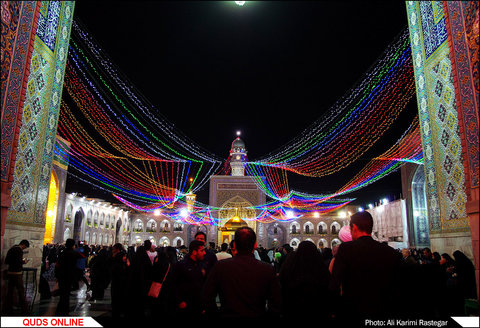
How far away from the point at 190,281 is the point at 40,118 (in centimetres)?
482

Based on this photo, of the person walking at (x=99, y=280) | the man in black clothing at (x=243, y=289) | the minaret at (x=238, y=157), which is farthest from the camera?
the minaret at (x=238, y=157)

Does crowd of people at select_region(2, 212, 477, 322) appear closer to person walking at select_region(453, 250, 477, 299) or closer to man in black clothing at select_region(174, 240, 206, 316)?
man in black clothing at select_region(174, 240, 206, 316)

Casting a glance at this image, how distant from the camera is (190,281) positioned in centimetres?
406

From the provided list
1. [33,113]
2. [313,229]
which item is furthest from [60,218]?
[313,229]

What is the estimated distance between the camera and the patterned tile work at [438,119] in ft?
20.3

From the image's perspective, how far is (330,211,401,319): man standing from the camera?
8.77ft

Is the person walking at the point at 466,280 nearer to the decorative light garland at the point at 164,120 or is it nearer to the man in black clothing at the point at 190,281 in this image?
the man in black clothing at the point at 190,281

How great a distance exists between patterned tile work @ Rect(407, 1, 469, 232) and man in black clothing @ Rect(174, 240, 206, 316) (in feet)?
14.2

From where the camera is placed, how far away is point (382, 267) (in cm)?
271

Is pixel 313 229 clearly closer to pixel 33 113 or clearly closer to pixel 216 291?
pixel 33 113

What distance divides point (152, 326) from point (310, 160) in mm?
12788

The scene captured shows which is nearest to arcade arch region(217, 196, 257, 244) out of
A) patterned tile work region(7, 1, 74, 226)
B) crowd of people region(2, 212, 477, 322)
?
patterned tile work region(7, 1, 74, 226)

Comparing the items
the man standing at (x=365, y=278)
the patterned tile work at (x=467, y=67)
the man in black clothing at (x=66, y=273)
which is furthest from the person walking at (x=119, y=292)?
the patterned tile work at (x=467, y=67)

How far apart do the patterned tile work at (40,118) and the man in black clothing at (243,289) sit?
197 inches
